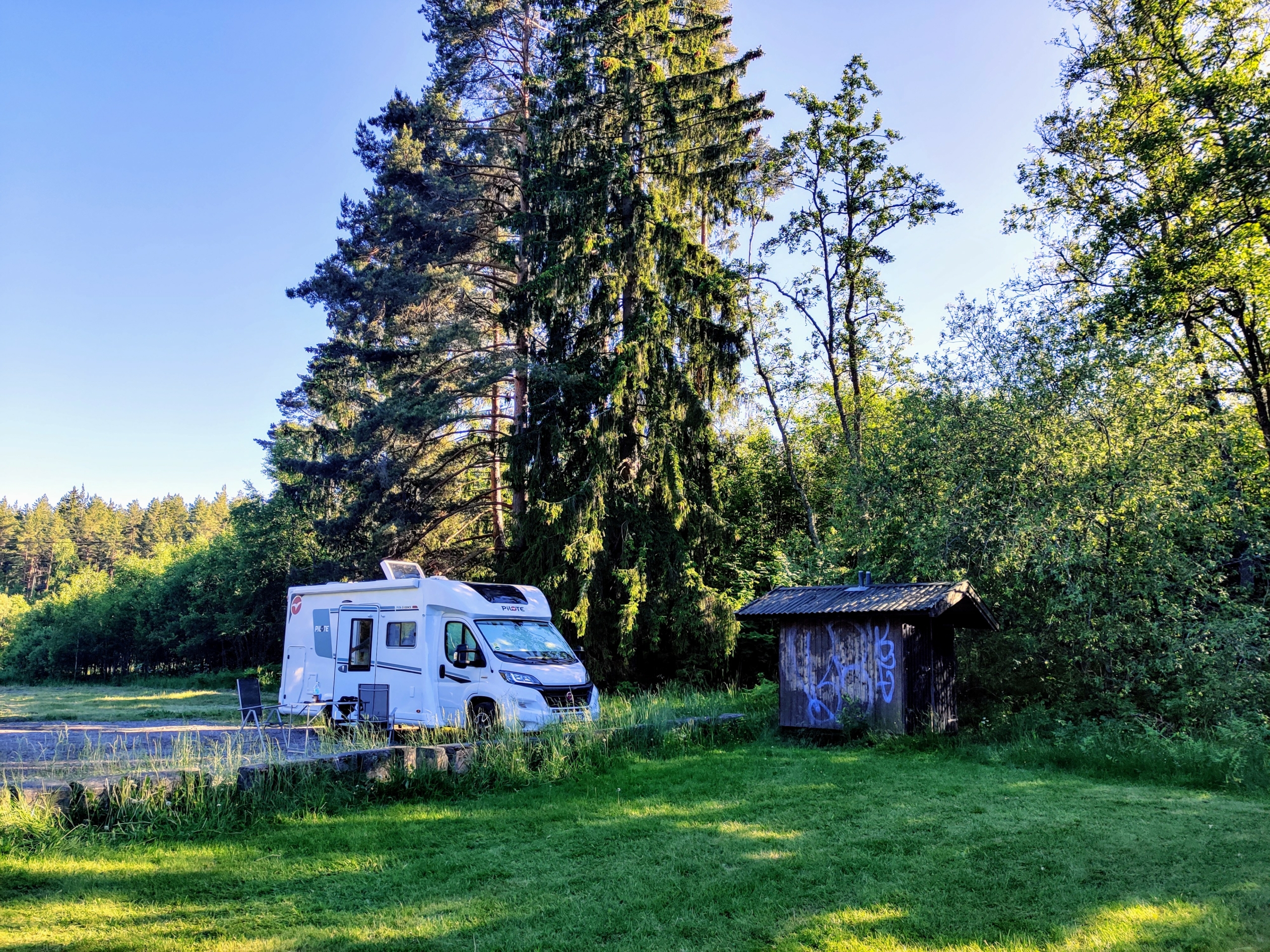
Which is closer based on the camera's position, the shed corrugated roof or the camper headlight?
the shed corrugated roof

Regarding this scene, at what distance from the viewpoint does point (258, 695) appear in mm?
14406

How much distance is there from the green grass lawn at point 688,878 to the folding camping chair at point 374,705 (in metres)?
5.76

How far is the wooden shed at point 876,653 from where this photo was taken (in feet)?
40.3

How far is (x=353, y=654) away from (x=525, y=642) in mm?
3390

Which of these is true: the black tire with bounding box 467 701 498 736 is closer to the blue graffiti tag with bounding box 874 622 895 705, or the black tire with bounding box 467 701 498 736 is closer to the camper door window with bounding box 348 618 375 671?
the camper door window with bounding box 348 618 375 671

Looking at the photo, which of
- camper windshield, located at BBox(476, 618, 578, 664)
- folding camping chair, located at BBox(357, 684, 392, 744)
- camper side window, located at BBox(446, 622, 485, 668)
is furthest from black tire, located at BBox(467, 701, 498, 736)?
folding camping chair, located at BBox(357, 684, 392, 744)

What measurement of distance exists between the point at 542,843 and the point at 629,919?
6.39ft

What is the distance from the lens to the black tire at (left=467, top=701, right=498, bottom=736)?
489 inches

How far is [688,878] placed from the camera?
5.93 meters

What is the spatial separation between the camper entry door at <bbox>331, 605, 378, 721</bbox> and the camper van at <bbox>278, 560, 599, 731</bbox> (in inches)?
0.7

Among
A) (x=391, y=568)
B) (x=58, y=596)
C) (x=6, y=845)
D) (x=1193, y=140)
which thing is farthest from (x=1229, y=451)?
(x=58, y=596)

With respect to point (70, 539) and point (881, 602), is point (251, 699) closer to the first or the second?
point (881, 602)

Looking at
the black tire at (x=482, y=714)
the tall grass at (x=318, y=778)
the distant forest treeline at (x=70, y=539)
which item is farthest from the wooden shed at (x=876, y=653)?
the distant forest treeline at (x=70, y=539)

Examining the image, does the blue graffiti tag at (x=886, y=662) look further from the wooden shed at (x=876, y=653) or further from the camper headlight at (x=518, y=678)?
the camper headlight at (x=518, y=678)
